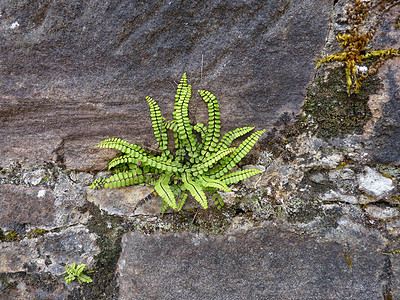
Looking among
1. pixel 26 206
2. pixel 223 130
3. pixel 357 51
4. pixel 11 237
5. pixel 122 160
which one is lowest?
pixel 11 237

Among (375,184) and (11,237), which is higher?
(375,184)

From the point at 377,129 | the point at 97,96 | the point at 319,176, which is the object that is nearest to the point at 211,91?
the point at 97,96

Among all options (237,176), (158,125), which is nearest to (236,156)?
(237,176)

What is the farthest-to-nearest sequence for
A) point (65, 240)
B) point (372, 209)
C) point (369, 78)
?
point (65, 240), point (372, 209), point (369, 78)

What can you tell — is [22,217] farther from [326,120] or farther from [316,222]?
[326,120]

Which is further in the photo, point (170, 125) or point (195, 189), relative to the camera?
point (170, 125)

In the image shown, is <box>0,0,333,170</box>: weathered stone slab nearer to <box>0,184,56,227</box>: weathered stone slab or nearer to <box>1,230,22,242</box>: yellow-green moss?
<box>0,184,56,227</box>: weathered stone slab

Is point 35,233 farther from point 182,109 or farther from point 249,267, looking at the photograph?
point 249,267
